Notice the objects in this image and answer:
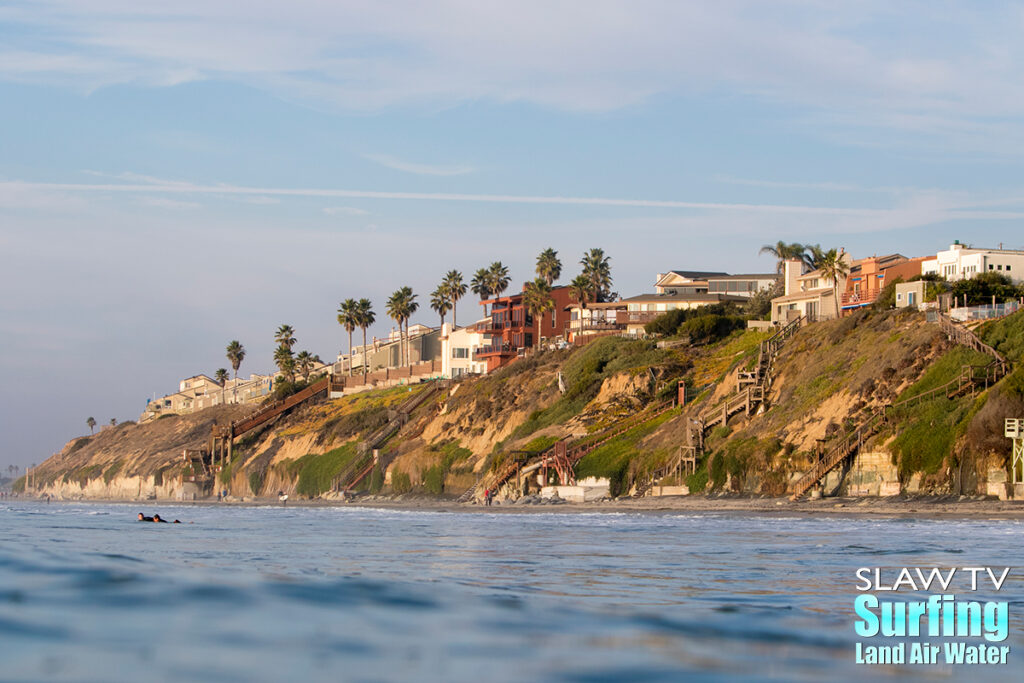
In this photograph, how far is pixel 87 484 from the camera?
541ft

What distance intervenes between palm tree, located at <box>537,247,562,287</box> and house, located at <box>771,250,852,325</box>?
121 ft

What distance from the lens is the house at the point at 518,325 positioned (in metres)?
132

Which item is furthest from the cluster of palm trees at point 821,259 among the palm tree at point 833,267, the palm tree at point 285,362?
the palm tree at point 285,362

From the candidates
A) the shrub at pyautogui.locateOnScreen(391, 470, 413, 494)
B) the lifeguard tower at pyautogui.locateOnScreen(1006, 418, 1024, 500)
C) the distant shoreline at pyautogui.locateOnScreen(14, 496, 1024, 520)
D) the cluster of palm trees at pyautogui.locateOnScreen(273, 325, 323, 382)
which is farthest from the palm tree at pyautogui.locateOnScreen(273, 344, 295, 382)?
the lifeguard tower at pyautogui.locateOnScreen(1006, 418, 1024, 500)

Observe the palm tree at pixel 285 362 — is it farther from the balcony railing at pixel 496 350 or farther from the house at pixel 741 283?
the house at pixel 741 283

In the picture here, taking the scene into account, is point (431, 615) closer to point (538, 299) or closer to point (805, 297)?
point (805, 297)

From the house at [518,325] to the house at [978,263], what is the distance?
50.9 metres

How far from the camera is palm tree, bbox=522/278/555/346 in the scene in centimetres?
12862

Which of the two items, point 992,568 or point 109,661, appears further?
point 992,568

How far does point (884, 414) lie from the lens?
59.0 m

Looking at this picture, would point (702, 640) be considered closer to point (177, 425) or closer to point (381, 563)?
point (381, 563)

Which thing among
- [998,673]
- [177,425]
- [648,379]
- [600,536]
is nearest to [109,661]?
[998,673]

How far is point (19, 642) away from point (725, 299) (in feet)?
384

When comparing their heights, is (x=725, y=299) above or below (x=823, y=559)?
above
